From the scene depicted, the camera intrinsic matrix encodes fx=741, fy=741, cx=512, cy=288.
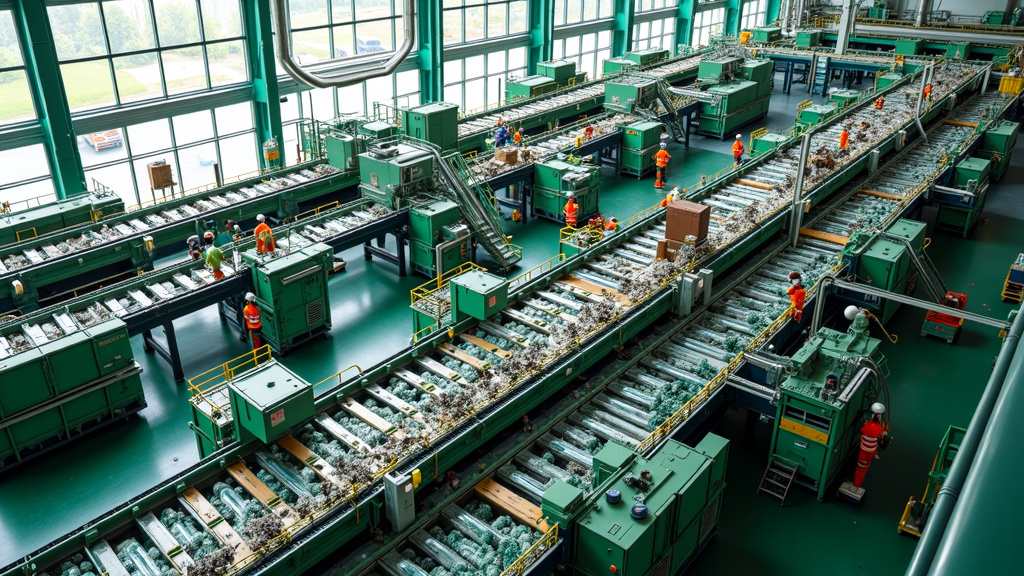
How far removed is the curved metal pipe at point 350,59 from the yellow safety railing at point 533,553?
6.19 meters

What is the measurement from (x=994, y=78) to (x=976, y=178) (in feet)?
65.1

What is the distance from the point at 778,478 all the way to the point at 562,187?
42.6 ft

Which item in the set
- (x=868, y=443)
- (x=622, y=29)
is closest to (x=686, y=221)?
(x=868, y=443)

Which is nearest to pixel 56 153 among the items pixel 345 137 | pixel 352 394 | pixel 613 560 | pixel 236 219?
pixel 236 219

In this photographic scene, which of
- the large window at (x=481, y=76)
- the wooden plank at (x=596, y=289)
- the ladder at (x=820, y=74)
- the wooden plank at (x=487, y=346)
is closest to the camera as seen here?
the wooden plank at (x=487, y=346)

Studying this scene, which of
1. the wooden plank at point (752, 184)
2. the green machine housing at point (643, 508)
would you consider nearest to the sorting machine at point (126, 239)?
the wooden plank at point (752, 184)

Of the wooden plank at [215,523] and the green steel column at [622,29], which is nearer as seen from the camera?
the wooden plank at [215,523]

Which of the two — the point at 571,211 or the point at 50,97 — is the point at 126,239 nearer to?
the point at 50,97

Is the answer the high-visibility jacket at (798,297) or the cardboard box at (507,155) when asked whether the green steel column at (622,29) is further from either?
the high-visibility jacket at (798,297)

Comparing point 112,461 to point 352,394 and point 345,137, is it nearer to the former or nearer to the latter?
point 352,394

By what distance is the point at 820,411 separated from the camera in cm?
1242

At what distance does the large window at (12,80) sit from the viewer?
2016 centimetres

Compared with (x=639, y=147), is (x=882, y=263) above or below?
below

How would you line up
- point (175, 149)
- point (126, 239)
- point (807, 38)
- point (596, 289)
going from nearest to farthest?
point (596, 289) < point (126, 239) < point (175, 149) < point (807, 38)
